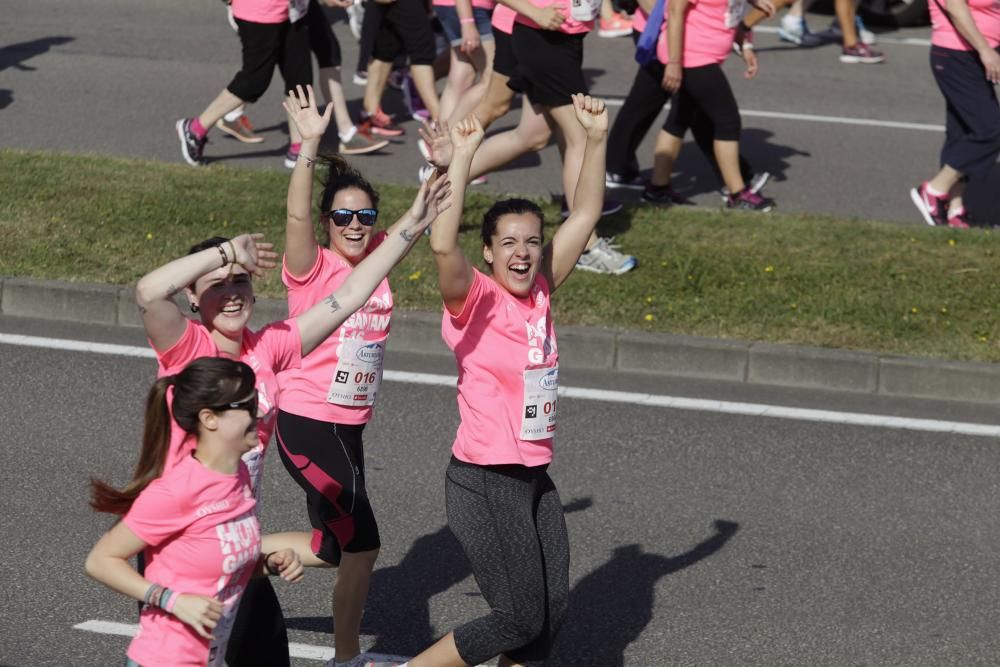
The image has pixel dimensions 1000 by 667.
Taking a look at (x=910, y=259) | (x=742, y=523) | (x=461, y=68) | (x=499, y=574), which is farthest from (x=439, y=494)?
(x=461, y=68)

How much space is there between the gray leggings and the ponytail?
1168 millimetres

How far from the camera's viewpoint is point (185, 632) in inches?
152

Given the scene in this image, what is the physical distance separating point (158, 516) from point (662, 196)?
7.36 metres

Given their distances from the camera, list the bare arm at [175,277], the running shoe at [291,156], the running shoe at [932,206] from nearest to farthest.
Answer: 1. the bare arm at [175,277]
2. the running shoe at [932,206]
3. the running shoe at [291,156]

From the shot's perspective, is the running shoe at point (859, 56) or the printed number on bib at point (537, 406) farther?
the running shoe at point (859, 56)

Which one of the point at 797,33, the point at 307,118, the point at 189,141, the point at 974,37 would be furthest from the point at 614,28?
the point at 307,118

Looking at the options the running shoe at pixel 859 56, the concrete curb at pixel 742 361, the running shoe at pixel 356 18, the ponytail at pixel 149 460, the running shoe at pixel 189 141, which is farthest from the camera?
the running shoe at pixel 859 56

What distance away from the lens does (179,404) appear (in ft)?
12.7

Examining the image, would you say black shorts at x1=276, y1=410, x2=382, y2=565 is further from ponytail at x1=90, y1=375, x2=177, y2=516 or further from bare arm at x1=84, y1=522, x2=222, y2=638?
bare arm at x1=84, y1=522, x2=222, y2=638

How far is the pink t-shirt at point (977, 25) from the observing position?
10.0 meters

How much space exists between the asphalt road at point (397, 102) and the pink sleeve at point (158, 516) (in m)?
7.44

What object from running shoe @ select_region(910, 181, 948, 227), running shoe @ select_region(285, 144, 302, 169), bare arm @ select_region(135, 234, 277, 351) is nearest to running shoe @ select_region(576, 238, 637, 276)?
running shoe @ select_region(910, 181, 948, 227)

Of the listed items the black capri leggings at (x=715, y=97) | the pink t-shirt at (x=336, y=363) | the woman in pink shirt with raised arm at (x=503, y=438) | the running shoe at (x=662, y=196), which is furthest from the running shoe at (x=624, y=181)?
the woman in pink shirt with raised arm at (x=503, y=438)

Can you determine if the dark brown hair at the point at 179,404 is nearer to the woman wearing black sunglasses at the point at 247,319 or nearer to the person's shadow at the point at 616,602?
the woman wearing black sunglasses at the point at 247,319
